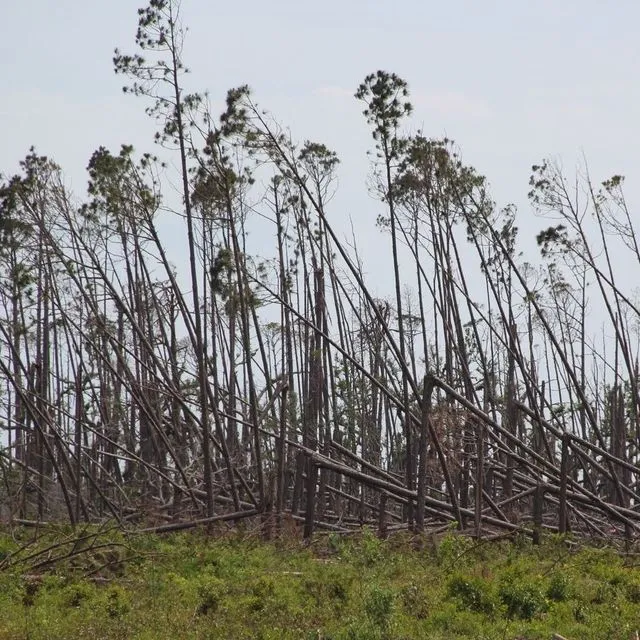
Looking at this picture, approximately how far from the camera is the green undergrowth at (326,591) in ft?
28.2

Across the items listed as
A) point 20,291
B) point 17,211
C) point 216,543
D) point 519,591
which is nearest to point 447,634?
point 519,591

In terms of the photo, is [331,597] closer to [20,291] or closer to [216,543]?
[216,543]

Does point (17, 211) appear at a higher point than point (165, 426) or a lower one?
higher

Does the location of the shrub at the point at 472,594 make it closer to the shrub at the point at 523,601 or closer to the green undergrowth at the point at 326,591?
the green undergrowth at the point at 326,591

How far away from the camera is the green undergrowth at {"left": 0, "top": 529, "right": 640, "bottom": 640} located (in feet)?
28.2

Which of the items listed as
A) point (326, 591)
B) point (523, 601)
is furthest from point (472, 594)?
point (326, 591)

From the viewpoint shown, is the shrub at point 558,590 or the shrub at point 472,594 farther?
the shrub at point 558,590

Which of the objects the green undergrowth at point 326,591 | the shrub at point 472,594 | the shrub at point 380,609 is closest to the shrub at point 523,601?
the green undergrowth at point 326,591

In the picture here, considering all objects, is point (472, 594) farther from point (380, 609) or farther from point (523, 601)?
point (380, 609)

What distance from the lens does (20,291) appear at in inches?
817

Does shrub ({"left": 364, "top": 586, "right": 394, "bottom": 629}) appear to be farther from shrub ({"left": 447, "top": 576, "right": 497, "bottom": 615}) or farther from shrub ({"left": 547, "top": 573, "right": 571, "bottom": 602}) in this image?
shrub ({"left": 547, "top": 573, "right": 571, "bottom": 602})

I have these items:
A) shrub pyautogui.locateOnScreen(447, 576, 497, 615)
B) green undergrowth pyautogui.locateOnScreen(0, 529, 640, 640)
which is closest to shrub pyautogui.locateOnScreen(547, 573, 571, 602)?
green undergrowth pyautogui.locateOnScreen(0, 529, 640, 640)

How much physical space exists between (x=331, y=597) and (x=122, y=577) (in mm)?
2947

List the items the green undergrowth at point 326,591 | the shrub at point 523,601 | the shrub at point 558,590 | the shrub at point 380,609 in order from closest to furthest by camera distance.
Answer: the shrub at point 380,609 → the green undergrowth at point 326,591 → the shrub at point 523,601 → the shrub at point 558,590
